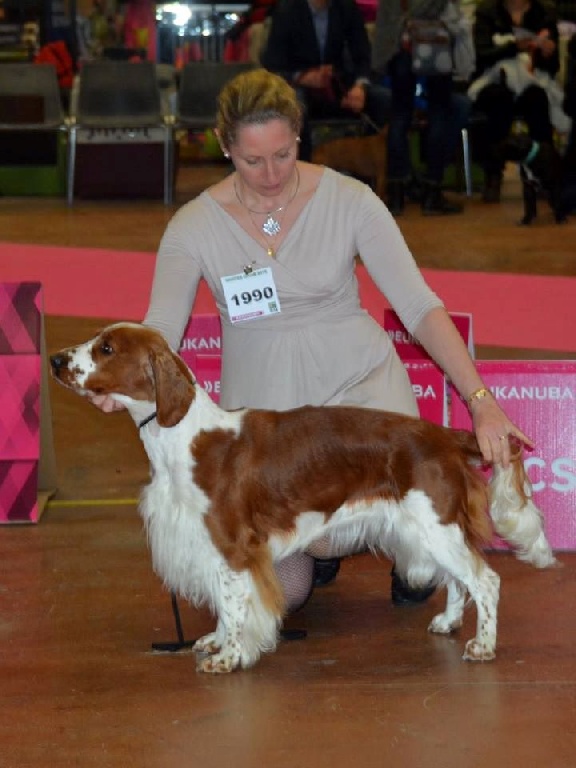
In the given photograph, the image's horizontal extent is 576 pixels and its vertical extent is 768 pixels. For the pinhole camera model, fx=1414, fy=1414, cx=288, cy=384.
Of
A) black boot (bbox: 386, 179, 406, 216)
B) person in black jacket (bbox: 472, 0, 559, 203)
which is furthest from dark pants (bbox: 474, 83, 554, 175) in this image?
black boot (bbox: 386, 179, 406, 216)

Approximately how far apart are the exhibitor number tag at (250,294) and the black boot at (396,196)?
6.75 metres

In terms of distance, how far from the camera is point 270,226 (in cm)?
342

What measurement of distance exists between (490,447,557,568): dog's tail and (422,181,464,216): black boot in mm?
7159

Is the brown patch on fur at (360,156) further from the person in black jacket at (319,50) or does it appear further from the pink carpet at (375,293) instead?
the pink carpet at (375,293)

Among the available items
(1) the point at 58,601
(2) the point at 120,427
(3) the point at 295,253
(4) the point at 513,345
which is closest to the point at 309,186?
(3) the point at 295,253

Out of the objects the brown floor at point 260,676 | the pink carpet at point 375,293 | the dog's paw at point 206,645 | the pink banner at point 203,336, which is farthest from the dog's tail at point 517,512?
the pink carpet at point 375,293

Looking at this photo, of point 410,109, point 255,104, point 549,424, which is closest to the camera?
point 255,104

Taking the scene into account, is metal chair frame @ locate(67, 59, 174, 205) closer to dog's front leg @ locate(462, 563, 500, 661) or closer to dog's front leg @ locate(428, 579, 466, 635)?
dog's front leg @ locate(428, 579, 466, 635)

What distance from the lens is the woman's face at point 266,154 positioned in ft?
10.5

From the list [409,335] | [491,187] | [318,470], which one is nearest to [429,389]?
[409,335]

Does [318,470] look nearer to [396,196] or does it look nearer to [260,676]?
[260,676]

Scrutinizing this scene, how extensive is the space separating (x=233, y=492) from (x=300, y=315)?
58cm

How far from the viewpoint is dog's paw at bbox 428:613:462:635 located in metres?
3.30

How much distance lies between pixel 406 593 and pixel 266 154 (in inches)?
44.6
